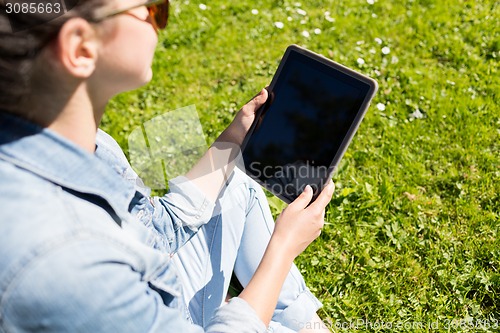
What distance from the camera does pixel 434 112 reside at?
3539 mm

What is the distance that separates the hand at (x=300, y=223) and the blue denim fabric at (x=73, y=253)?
1.03 ft

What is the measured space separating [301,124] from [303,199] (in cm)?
43

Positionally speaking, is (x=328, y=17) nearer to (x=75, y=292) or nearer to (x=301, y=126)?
(x=301, y=126)

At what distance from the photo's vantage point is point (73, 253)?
1187mm

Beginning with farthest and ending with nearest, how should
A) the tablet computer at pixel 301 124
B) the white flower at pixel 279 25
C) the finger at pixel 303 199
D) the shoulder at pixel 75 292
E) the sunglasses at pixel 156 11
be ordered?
1. the white flower at pixel 279 25
2. the tablet computer at pixel 301 124
3. the finger at pixel 303 199
4. the sunglasses at pixel 156 11
5. the shoulder at pixel 75 292

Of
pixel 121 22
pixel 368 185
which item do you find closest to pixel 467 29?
pixel 368 185

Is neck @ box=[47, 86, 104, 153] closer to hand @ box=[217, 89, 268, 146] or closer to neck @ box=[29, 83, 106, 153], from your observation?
neck @ box=[29, 83, 106, 153]

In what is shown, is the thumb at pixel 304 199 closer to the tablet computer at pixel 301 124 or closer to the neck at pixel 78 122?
the tablet computer at pixel 301 124

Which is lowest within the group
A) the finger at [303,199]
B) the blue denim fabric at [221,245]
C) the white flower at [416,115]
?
the blue denim fabric at [221,245]

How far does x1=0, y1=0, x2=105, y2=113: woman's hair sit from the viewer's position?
118 centimetres

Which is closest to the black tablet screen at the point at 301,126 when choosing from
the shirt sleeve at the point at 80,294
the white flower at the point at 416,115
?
the shirt sleeve at the point at 80,294

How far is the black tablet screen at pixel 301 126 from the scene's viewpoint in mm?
2160

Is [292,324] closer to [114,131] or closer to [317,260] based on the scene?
[317,260]

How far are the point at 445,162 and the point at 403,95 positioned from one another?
25.1 inches
